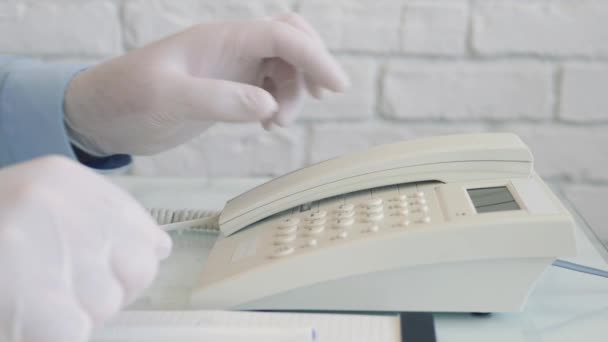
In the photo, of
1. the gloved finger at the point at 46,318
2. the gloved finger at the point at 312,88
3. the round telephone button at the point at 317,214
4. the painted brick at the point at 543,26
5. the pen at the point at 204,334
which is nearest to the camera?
the gloved finger at the point at 46,318

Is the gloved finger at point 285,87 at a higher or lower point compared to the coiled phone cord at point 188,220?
higher

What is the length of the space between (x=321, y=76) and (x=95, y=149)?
25 cm

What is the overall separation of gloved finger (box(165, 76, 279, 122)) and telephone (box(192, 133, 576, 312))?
8 cm

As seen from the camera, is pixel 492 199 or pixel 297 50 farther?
pixel 297 50

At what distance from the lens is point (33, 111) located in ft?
2.08

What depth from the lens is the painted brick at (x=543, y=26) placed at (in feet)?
2.72

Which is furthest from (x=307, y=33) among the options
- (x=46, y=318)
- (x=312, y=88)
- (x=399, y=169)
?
(x=46, y=318)

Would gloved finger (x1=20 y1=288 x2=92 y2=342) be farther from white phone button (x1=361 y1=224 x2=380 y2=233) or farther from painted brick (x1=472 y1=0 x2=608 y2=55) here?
painted brick (x1=472 y1=0 x2=608 y2=55)

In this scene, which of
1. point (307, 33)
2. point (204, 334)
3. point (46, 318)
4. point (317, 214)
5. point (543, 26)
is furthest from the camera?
point (543, 26)

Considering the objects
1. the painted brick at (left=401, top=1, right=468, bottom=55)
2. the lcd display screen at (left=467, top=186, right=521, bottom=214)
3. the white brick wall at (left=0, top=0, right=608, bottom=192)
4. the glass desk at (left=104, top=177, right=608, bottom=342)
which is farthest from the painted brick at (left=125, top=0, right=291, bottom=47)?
the lcd display screen at (left=467, top=186, right=521, bottom=214)

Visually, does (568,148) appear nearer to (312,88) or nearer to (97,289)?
(312,88)

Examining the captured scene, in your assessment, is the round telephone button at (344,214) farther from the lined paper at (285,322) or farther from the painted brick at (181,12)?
the painted brick at (181,12)

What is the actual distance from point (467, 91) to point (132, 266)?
2.08ft

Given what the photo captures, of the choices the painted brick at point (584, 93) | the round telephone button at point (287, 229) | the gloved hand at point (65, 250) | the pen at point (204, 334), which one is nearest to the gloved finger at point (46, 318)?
Answer: the gloved hand at point (65, 250)
